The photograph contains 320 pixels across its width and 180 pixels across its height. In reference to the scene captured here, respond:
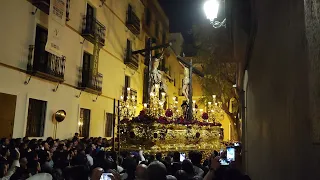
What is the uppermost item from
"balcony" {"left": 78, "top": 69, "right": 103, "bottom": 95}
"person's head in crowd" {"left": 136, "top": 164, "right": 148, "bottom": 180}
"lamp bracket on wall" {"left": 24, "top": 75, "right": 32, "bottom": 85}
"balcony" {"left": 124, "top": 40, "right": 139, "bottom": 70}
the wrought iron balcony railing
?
"balcony" {"left": 124, "top": 40, "right": 139, "bottom": 70}

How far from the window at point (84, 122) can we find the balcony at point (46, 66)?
306 centimetres

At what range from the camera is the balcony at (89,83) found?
646 inches

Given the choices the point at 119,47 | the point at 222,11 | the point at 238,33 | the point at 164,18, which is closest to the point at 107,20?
the point at 119,47

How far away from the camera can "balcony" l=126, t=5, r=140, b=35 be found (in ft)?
77.6

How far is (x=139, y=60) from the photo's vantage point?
1041 inches

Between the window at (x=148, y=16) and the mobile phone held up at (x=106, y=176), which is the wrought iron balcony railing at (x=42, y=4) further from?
the window at (x=148, y=16)

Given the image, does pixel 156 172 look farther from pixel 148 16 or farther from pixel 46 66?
pixel 148 16

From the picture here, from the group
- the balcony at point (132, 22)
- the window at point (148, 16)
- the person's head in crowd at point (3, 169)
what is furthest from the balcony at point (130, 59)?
the person's head in crowd at point (3, 169)

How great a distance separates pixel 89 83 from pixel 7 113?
18.0 feet

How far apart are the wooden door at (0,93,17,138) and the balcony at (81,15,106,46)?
5.88m

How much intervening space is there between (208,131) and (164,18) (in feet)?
79.6

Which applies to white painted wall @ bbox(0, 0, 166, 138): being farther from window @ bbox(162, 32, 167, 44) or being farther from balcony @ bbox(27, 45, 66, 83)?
window @ bbox(162, 32, 167, 44)

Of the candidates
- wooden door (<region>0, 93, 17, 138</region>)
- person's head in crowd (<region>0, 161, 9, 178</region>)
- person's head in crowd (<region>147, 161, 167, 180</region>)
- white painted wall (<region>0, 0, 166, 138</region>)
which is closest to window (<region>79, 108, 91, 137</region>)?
white painted wall (<region>0, 0, 166, 138</region>)

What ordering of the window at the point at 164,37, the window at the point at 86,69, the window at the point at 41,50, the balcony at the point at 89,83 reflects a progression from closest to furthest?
the window at the point at 41,50, the balcony at the point at 89,83, the window at the point at 86,69, the window at the point at 164,37
